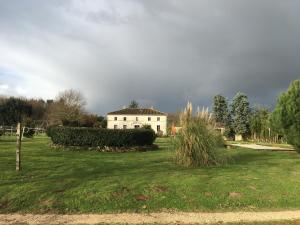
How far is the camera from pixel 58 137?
21375 millimetres

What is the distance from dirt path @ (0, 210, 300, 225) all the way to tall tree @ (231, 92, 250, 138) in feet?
193

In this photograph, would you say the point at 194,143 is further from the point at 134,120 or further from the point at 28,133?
the point at 134,120

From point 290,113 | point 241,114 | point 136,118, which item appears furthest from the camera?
point 136,118

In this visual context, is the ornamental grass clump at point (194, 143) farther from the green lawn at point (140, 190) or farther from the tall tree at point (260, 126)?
the tall tree at point (260, 126)

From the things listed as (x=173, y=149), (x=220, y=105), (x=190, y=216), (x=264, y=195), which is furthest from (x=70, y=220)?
(x=220, y=105)

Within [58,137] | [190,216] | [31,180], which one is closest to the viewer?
[190,216]

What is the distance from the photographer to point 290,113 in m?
20.6

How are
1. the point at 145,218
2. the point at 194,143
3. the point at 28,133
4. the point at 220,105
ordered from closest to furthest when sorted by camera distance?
the point at 145,218
the point at 194,143
the point at 28,133
the point at 220,105

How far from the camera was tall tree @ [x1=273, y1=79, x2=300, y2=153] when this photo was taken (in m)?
20.5

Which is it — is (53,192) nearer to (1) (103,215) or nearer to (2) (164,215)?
(1) (103,215)

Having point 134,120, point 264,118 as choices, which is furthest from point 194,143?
point 134,120

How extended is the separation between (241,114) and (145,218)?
62.9 m

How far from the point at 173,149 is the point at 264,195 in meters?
4.98

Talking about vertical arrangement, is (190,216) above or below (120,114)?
below
